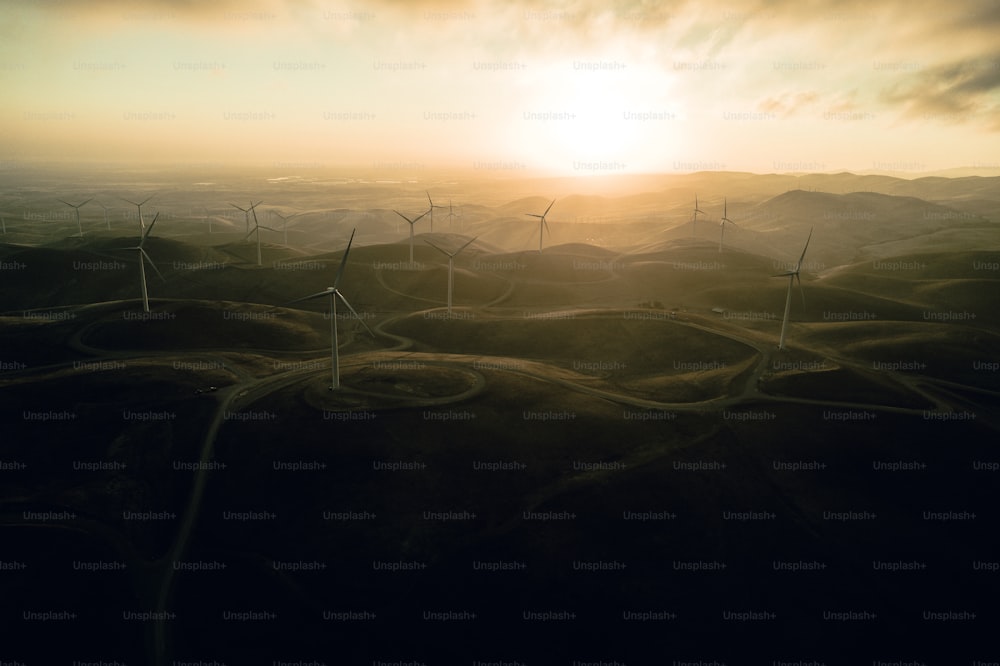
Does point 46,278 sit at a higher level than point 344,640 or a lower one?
higher

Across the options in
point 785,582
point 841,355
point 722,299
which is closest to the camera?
point 785,582

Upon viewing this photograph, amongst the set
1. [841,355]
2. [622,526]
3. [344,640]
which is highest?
[841,355]

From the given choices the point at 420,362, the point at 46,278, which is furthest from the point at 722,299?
the point at 46,278

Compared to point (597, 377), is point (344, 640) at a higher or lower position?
lower

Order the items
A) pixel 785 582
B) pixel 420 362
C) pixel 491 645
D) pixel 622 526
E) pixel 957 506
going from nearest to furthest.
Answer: pixel 491 645, pixel 785 582, pixel 622 526, pixel 957 506, pixel 420 362

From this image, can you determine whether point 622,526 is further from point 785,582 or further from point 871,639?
point 871,639

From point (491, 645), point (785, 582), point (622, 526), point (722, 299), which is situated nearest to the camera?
point (491, 645)

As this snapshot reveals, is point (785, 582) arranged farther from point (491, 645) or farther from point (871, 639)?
point (491, 645)

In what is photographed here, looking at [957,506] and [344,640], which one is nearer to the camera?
[344,640]

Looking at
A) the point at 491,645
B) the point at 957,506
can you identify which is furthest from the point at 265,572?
the point at 957,506
